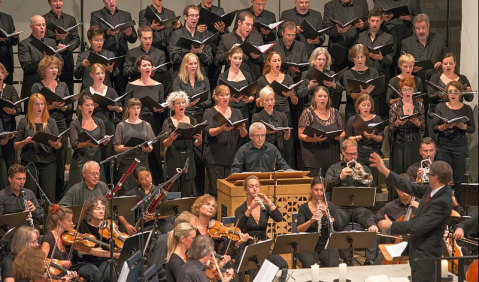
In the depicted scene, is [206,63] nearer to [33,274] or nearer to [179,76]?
[179,76]

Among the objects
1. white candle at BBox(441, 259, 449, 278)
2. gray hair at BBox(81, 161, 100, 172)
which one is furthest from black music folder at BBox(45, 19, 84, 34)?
white candle at BBox(441, 259, 449, 278)

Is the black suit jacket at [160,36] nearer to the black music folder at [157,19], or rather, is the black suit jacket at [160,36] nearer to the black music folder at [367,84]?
the black music folder at [157,19]

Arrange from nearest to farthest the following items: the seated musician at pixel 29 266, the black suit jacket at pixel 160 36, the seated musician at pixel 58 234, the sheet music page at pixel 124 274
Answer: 1. the sheet music page at pixel 124 274
2. the seated musician at pixel 29 266
3. the seated musician at pixel 58 234
4. the black suit jacket at pixel 160 36

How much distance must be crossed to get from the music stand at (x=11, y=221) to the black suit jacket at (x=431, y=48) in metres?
4.64

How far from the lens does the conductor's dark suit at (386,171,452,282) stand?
5.46 meters

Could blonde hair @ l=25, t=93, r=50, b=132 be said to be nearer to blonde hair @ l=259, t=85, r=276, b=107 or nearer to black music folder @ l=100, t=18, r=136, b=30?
black music folder @ l=100, t=18, r=136, b=30

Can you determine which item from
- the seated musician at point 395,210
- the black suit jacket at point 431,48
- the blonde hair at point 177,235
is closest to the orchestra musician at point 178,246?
the blonde hair at point 177,235

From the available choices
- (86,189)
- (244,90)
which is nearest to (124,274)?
(86,189)

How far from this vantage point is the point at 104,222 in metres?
6.88

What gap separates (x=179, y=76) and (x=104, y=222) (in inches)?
80.9

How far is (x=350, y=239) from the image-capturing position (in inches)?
260

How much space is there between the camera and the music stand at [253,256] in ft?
20.2

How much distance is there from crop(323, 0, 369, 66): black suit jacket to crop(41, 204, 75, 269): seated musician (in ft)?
12.5

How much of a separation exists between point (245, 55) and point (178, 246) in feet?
10.6
